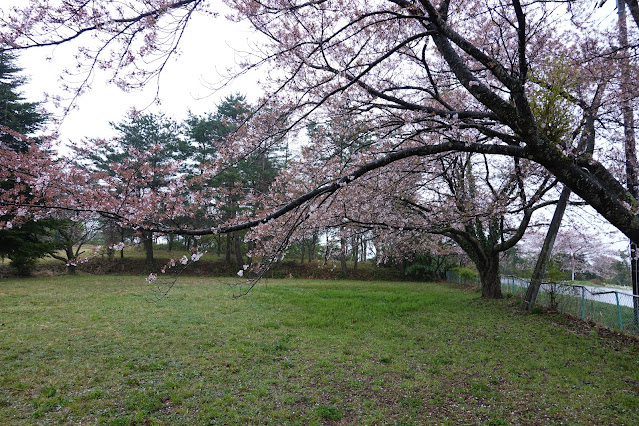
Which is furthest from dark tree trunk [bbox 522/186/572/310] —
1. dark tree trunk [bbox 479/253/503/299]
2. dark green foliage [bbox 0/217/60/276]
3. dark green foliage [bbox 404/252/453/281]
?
dark green foliage [bbox 0/217/60/276]

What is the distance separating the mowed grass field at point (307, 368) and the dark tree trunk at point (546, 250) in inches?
30.4

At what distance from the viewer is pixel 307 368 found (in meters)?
4.73

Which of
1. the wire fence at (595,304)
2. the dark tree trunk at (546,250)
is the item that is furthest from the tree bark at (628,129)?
the dark tree trunk at (546,250)

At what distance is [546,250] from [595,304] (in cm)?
152

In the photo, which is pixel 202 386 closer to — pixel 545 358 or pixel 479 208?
pixel 545 358

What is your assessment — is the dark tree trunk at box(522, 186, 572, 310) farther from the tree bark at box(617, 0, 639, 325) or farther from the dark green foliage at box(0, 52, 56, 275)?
the dark green foliage at box(0, 52, 56, 275)

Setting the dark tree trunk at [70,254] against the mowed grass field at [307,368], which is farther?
the dark tree trunk at [70,254]

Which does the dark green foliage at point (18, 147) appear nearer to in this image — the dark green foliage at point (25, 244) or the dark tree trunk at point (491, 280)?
the dark green foliage at point (25, 244)

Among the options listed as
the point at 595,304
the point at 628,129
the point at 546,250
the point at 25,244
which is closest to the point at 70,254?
the point at 25,244

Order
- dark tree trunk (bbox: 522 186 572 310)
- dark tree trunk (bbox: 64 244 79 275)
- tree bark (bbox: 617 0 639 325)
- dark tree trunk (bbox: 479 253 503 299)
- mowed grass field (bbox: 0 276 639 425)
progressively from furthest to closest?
dark tree trunk (bbox: 64 244 79 275) → dark tree trunk (bbox: 479 253 503 299) → dark tree trunk (bbox: 522 186 572 310) → tree bark (bbox: 617 0 639 325) → mowed grass field (bbox: 0 276 639 425)

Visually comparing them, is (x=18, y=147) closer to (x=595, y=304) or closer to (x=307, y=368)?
(x=307, y=368)

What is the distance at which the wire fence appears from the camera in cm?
637

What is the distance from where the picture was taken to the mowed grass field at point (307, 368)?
344 cm

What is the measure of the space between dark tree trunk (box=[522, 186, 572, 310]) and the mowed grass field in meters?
0.77
